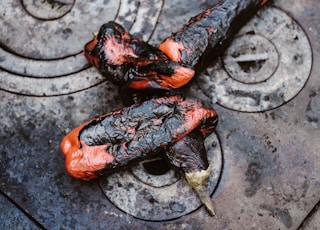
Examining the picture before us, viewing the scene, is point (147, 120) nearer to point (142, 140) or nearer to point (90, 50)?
point (142, 140)

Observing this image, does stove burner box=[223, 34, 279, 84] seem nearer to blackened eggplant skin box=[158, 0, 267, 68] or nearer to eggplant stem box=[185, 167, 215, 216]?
blackened eggplant skin box=[158, 0, 267, 68]

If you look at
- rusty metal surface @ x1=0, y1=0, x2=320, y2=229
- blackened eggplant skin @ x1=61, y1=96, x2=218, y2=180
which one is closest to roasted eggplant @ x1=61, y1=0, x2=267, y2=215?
blackened eggplant skin @ x1=61, y1=96, x2=218, y2=180

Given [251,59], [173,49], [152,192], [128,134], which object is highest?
[173,49]

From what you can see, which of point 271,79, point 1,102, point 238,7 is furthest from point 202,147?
point 1,102

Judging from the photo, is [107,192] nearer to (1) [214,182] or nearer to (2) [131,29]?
(1) [214,182]

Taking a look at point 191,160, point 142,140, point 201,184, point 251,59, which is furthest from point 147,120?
point 251,59

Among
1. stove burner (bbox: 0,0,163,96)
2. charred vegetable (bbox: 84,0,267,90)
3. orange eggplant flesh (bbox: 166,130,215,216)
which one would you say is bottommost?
orange eggplant flesh (bbox: 166,130,215,216)

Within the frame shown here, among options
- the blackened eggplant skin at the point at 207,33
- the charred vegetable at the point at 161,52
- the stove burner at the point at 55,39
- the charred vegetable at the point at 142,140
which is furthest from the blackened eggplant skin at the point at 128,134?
the stove burner at the point at 55,39
